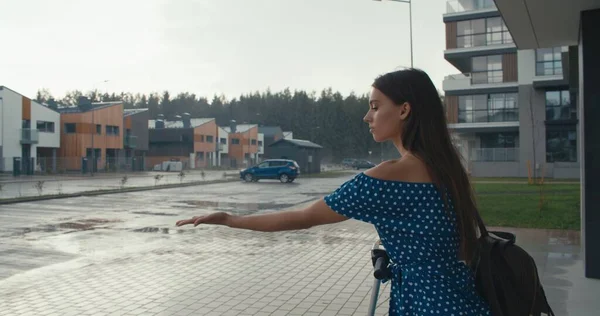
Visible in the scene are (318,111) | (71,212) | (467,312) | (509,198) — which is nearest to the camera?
(467,312)

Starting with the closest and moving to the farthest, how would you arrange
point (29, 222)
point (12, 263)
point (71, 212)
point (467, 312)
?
point (467, 312)
point (12, 263)
point (29, 222)
point (71, 212)

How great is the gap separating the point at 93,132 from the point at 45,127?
5.44 meters

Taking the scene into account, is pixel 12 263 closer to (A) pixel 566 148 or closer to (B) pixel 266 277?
(B) pixel 266 277

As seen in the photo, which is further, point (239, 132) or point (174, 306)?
point (239, 132)

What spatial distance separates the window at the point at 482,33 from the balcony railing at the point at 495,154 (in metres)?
7.63

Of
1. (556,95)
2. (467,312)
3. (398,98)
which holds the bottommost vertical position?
(467,312)

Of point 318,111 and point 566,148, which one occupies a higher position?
point 318,111

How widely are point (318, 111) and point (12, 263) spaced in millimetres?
113793

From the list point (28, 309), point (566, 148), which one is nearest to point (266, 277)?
point (28, 309)

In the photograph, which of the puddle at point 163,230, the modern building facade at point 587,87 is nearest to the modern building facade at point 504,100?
the puddle at point 163,230

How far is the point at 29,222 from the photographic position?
46.9 ft

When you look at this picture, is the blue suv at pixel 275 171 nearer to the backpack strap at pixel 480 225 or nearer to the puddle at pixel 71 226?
the puddle at pixel 71 226

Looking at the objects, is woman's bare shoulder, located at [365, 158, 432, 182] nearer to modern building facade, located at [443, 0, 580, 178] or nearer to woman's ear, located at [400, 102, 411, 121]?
woman's ear, located at [400, 102, 411, 121]

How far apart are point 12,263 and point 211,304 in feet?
14.1
